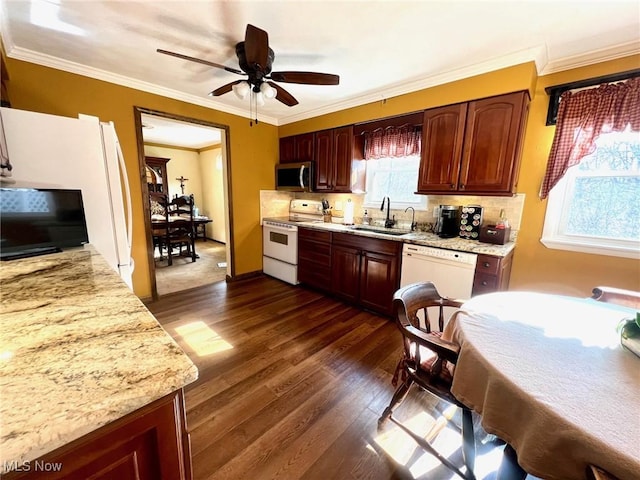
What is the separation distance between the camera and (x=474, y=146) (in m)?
2.31

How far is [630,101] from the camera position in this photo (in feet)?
5.99

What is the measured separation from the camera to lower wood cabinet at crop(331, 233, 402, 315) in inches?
105

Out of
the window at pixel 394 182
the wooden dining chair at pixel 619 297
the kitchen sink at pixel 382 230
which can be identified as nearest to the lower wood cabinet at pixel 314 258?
the kitchen sink at pixel 382 230

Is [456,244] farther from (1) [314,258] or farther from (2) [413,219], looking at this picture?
(1) [314,258]

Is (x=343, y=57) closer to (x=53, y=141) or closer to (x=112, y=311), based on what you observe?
(x=53, y=141)

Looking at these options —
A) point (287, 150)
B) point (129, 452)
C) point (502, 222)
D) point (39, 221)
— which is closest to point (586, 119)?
point (502, 222)

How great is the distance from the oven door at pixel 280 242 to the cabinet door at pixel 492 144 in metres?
2.14

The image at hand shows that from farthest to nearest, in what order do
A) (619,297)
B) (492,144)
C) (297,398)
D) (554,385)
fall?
(492,144) → (297,398) → (619,297) → (554,385)

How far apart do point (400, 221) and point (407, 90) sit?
1.41 metres

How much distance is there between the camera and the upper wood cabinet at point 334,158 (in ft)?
10.7

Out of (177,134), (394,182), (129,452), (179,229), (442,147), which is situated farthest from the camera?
(177,134)

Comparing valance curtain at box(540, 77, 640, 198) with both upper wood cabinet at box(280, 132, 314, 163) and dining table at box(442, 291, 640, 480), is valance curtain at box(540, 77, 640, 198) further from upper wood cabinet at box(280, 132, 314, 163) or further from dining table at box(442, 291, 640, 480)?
upper wood cabinet at box(280, 132, 314, 163)

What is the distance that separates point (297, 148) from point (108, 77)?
2.19 metres

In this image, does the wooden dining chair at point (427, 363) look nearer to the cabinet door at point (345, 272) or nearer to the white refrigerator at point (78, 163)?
the cabinet door at point (345, 272)
